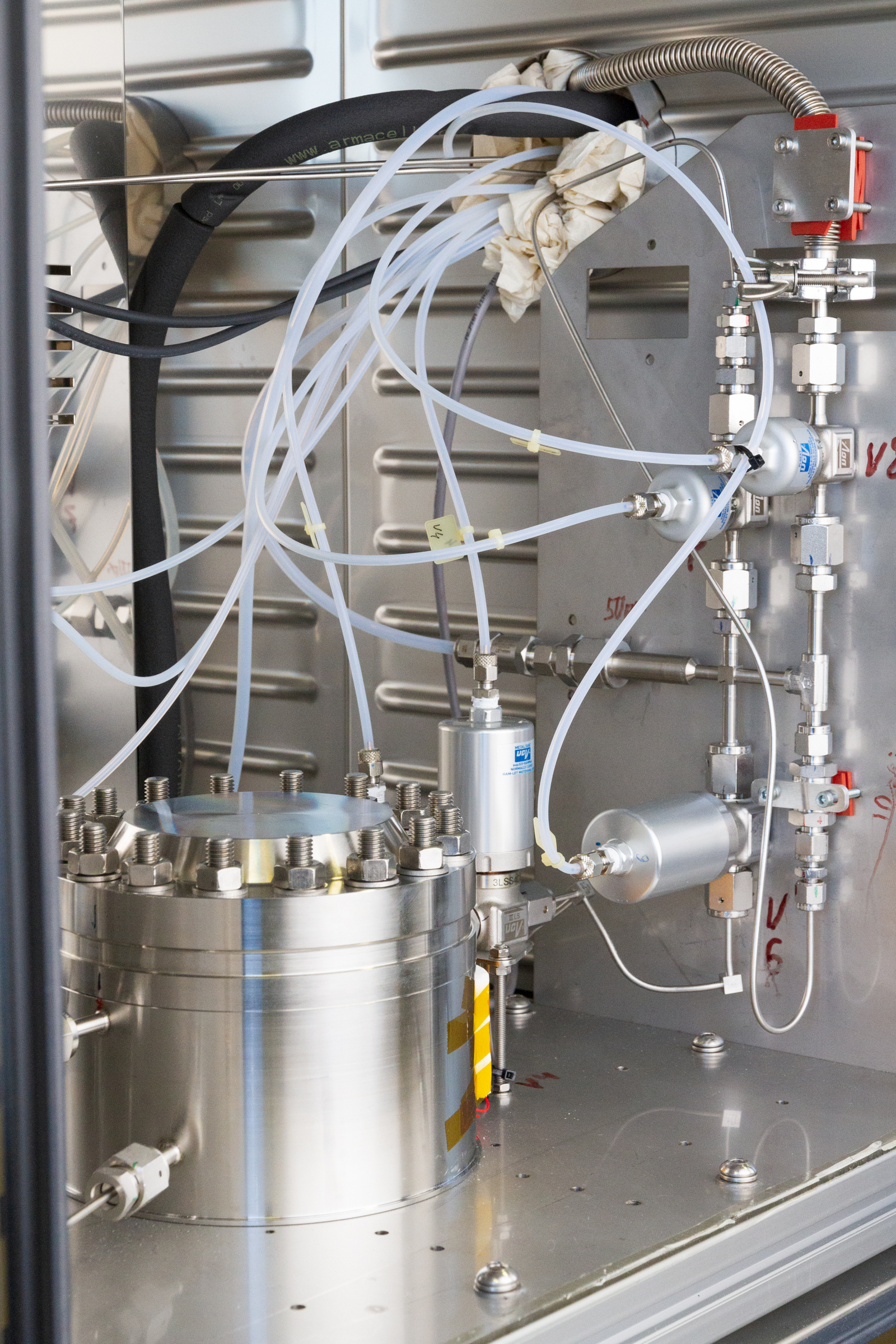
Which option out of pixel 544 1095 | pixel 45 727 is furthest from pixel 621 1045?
pixel 45 727

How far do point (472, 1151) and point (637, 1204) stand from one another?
0.52ft

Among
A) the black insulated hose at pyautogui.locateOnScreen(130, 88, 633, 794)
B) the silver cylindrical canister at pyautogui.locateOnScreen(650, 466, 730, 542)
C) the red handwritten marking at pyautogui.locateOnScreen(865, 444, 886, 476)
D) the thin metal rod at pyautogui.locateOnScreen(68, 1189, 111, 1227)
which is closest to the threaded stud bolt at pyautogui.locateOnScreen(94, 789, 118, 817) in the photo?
the thin metal rod at pyautogui.locateOnScreen(68, 1189, 111, 1227)

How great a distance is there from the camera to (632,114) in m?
1.80

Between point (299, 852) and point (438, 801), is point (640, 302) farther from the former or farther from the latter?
point (299, 852)

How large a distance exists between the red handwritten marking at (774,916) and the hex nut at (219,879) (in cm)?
68

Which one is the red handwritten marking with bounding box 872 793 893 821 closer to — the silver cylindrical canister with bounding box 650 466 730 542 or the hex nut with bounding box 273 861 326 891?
the silver cylindrical canister with bounding box 650 466 730 542

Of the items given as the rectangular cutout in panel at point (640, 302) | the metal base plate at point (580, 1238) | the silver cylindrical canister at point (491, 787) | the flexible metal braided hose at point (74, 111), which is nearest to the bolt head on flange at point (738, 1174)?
the metal base plate at point (580, 1238)

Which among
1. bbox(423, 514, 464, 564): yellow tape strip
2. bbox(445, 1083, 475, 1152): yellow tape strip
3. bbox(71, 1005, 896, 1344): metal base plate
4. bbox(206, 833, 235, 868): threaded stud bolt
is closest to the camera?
bbox(71, 1005, 896, 1344): metal base plate

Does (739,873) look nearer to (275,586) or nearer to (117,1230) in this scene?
(117,1230)

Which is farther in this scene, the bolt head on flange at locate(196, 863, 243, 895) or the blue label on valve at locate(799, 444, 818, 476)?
the blue label on valve at locate(799, 444, 818, 476)

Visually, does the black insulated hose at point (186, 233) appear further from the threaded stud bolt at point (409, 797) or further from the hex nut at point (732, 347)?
the threaded stud bolt at point (409, 797)

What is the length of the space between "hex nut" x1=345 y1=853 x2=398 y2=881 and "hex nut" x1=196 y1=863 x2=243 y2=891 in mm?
90

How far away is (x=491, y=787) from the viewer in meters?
1.53

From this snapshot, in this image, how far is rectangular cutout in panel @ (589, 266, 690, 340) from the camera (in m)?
1.82
